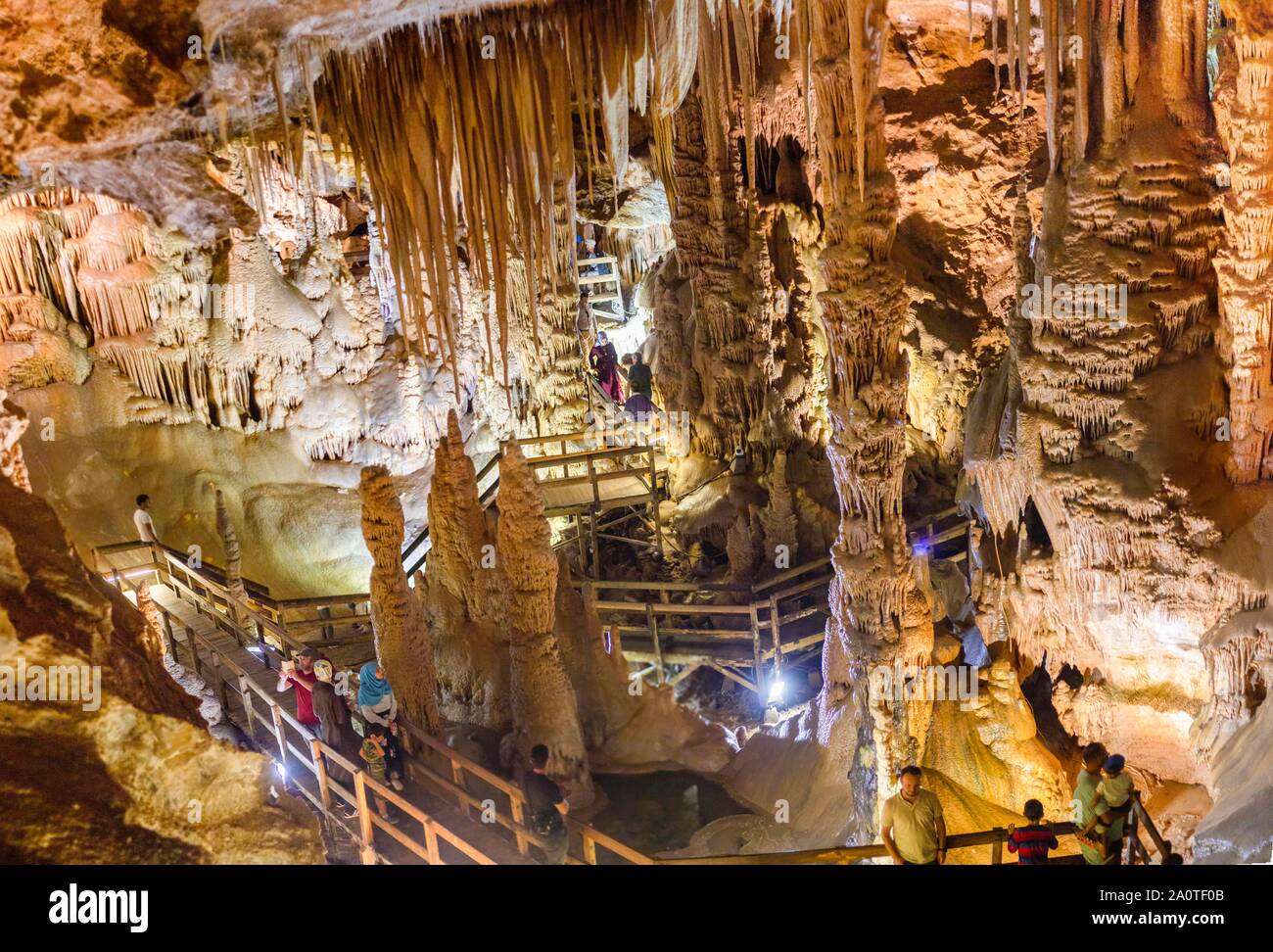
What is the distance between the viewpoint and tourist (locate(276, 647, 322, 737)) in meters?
7.10

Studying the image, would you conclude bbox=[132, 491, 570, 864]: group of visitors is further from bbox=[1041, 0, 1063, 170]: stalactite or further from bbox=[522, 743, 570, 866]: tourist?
bbox=[1041, 0, 1063, 170]: stalactite

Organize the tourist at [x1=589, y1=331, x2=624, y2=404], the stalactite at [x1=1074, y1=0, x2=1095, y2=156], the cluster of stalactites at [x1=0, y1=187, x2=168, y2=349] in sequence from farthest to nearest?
the tourist at [x1=589, y1=331, x2=624, y2=404] → the cluster of stalactites at [x1=0, y1=187, x2=168, y2=349] → the stalactite at [x1=1074, y1=0, x2=1095, y2=156]

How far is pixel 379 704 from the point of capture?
23.5 ft

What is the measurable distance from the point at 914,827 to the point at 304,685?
411 centimetres

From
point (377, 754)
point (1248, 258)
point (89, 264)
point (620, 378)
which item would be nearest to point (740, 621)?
point (620, 378)

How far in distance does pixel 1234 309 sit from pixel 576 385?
9.79m

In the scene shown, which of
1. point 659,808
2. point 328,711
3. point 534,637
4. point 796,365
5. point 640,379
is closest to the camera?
point 328,711

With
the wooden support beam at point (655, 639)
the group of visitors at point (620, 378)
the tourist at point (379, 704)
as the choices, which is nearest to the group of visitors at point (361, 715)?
the tourist at point (379, 704)

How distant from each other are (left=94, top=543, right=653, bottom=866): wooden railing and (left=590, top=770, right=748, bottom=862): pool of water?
73 cm

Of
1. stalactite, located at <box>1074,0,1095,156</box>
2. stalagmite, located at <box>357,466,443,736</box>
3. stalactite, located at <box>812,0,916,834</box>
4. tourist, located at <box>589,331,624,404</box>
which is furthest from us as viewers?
tourist, located at <box>589,331,624,404</box>

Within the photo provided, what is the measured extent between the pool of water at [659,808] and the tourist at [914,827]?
14.8 feet

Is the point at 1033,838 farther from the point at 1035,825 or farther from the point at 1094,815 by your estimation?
the point at 1094,815

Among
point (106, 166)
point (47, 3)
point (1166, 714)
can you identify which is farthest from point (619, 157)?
point (1166, 714)

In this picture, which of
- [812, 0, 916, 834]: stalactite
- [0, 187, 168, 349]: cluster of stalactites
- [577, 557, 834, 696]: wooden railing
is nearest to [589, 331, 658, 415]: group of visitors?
[577, 557, 834, 696]: wooden railing
